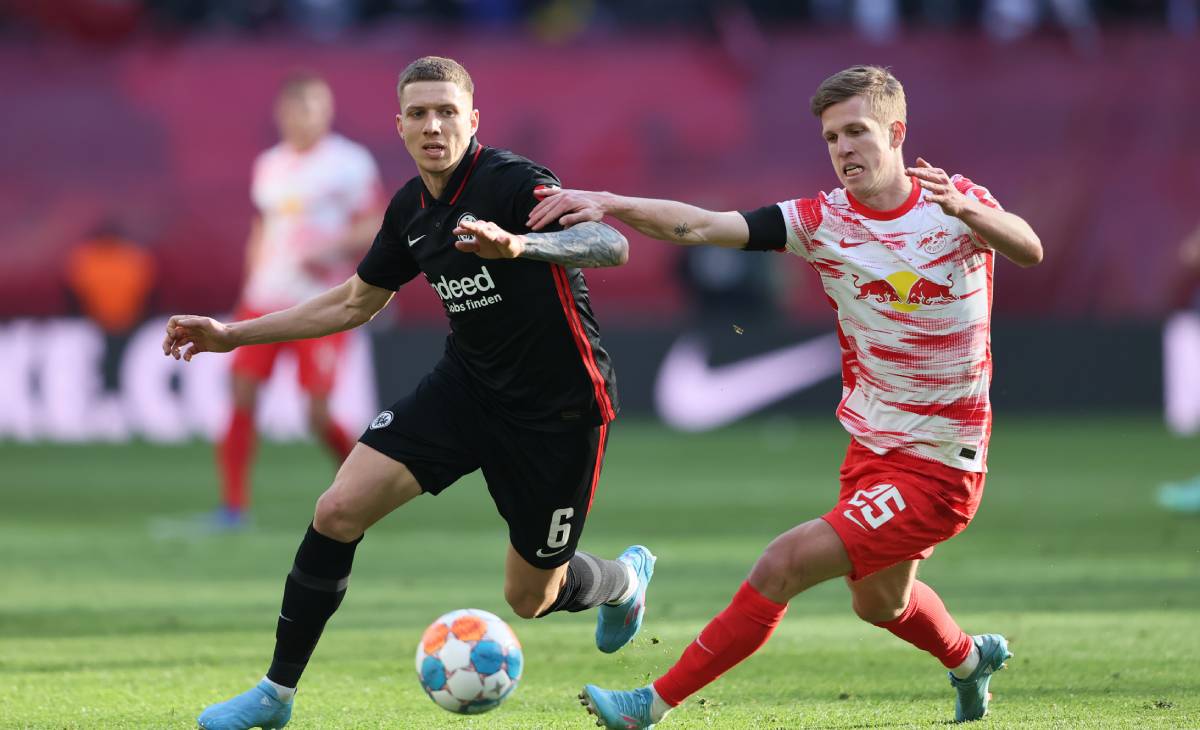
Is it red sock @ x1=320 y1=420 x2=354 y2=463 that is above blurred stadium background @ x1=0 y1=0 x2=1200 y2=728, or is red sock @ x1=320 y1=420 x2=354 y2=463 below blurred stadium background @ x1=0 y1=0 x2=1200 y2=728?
below

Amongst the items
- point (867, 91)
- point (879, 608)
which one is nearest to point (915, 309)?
point (867, 91)

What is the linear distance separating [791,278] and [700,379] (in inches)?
90.9

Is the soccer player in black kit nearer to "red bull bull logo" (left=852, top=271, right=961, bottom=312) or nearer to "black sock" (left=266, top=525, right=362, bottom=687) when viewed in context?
"black sock" (left=266, top=525, right=362, bottom=687)

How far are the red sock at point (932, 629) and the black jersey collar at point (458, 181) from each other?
1884mm

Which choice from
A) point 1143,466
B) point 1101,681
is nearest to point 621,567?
point 1101,681

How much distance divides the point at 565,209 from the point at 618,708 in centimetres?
146

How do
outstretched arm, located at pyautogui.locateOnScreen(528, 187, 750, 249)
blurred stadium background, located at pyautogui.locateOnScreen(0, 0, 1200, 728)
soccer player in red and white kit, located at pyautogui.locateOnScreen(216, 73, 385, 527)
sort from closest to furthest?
outstretched arm, located at pyautogui.locateOnScreen(528, 187, 750, 249) < soccer player in red and white kit, located at pyautogui.locateOnScreen(216, 73, 385, 527) < blurred stadium background, located at pyautogui.locateOnScreen(0, 0, 1200, 728)

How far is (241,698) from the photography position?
5.28 metres

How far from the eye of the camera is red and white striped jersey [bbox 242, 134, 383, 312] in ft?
34.5

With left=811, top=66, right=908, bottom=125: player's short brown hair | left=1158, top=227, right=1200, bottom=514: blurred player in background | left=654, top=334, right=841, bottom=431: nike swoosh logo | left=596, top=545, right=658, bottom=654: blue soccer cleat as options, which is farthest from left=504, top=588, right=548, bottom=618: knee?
left=654, top=334, right=841, bottom=431: nike swoosh logo

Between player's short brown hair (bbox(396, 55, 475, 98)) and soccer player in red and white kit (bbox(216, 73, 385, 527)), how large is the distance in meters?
4.69

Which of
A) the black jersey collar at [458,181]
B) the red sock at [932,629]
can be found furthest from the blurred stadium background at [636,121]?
the red sock at [932,629]

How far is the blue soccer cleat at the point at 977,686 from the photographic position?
5.47 m

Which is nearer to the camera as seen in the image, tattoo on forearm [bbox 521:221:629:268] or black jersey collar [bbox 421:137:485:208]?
tattoo on forearm [bbox 521:221:629:268]
